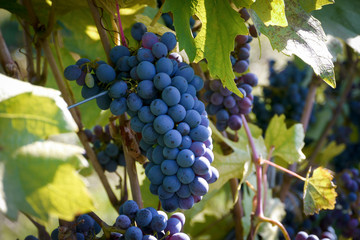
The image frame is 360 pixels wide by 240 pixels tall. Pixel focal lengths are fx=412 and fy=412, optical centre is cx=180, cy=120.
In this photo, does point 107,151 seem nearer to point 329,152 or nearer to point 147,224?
point 147,224

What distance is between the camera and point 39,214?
34cm

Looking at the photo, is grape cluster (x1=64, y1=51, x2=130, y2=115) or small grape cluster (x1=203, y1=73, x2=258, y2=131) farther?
small grape cluster (x1=203, y1=73, x2=258, y2=131)

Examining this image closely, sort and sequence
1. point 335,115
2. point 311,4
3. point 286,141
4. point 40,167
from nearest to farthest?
point 40,167 < point 311,4 < point 286,141 < point 335,115

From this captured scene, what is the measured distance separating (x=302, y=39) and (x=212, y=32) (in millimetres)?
128

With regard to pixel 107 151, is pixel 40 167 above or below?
above

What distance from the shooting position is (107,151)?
81 cm

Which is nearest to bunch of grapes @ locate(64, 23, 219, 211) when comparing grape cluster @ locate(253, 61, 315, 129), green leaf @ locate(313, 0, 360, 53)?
green leaf @ locate(313, 0, 360, 53)

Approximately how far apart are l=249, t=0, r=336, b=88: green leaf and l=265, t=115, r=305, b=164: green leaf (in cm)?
28

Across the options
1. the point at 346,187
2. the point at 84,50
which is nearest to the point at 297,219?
the point at 346,187

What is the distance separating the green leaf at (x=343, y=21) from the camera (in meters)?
0.78

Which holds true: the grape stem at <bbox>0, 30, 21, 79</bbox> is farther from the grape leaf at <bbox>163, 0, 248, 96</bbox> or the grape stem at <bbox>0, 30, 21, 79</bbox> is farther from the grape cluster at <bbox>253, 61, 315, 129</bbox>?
the grape cluster at <bbox>253, 61, 315, 129</bbox>

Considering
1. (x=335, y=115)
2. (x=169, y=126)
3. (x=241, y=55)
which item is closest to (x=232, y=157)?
(x=241, y=55)

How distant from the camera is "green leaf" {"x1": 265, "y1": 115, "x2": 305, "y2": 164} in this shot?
0.82m

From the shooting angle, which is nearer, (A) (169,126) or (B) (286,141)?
(A) (169,126)
